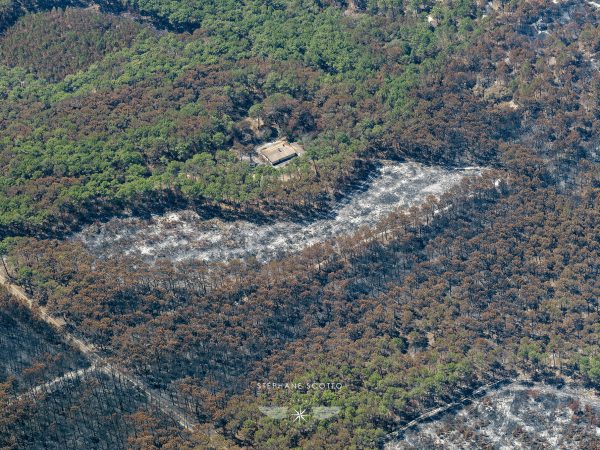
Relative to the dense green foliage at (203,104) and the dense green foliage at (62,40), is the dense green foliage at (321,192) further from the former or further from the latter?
the dense green foliage at (62,40)

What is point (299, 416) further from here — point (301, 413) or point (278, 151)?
point (278, 151)

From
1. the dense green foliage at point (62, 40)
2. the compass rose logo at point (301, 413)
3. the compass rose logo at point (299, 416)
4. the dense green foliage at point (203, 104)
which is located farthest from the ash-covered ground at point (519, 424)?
the dense green foliage at point (62, 40)

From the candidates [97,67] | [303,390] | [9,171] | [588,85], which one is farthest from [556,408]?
[97,67]

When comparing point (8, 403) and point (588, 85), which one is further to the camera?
point (588, 85)

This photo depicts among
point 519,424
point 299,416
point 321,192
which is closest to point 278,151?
point 321,192

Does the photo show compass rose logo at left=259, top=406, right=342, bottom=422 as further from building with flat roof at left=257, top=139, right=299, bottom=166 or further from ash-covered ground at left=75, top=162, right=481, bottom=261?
building with flat roof at left=257, top=139, right=299, bottom=166

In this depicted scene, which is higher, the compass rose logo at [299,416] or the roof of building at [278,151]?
the roof of building at [278,151]

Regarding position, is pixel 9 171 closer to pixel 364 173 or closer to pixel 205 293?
pixel 205 293
